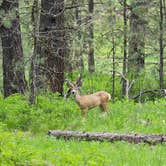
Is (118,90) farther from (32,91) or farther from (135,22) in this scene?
(32,91)

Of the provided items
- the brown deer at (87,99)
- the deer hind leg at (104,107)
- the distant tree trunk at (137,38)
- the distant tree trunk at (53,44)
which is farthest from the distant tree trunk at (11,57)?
the distant tree trunk at (137,38)

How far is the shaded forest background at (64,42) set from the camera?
1475 centimetres

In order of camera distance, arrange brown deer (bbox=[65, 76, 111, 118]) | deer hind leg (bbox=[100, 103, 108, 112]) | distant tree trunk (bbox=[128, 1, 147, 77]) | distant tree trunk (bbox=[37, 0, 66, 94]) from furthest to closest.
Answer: distant tree trunk (bbox=[128, 1, 147, 77]) < distant tree trunk (bbox=[37, 0, 66, 94]) < deer hind leg (bbox=[100, 103, 108, 112]) < brown deer (bbox=[65, 76, 111, 118])

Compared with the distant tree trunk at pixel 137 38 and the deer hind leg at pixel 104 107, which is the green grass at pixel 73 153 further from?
the distant tree trunk at pixel 137 38

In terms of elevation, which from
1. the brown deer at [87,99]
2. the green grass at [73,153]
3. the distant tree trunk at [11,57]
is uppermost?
the distant tree trunk at [11,57]

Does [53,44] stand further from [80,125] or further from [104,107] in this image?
[80,125]

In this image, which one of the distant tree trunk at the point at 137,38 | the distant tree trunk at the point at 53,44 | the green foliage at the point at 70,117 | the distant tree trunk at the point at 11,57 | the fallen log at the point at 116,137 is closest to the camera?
the fallen log at the point at 116,137

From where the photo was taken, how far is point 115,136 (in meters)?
10.4

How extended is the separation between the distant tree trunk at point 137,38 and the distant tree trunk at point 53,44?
11.6 ft

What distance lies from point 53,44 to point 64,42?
0.32 m

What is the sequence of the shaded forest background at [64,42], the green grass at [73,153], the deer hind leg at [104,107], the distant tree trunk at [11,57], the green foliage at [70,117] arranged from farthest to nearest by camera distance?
the distant tree trunk at [11,57], the shaded forest background at [64,42], the deer hind leg at [104,107], the green foliage at [70,117], the green grass at [73,153]

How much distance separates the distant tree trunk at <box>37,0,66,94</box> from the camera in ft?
52.4

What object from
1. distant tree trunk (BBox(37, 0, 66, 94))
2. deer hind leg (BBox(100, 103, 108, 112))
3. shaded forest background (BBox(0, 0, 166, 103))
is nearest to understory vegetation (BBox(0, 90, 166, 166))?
deer hind leg (BBox(100, 103, 108, 112))

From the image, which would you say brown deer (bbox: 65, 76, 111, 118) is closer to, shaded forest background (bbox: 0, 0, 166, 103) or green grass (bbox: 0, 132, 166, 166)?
shaded forest background (bbox: 0, 0, 166, 103)
